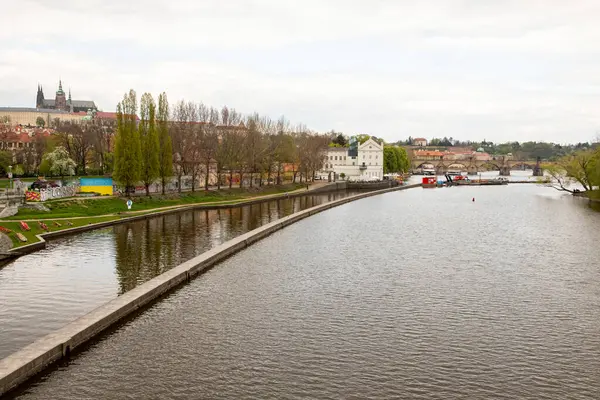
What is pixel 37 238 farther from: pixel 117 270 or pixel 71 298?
pixel 71 298

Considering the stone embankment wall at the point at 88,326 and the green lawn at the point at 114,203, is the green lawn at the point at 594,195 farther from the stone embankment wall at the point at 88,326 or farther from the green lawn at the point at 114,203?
the stone embankment wall at the point at 88,326

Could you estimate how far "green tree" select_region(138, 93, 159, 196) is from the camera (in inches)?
3167

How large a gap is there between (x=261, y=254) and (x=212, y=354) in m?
23.5

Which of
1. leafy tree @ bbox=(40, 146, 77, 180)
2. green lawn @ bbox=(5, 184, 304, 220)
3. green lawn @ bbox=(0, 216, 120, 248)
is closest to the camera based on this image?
green lawn @ bbox=(0, 216, 120, 248)

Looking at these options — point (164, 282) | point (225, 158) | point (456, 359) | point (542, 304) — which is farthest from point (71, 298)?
point (225, 158)

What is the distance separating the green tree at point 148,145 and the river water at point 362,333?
124 feet

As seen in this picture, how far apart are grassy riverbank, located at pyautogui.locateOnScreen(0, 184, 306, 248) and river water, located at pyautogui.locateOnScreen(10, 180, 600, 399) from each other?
20.4m

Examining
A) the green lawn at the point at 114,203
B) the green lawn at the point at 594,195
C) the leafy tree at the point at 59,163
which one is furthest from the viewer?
the green lawn at the point at 594,195

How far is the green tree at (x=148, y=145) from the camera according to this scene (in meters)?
80.4

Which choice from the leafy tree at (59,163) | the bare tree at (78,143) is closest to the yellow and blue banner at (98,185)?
the leafy tree at (59,163)

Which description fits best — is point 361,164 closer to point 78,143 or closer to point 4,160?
point 78,143

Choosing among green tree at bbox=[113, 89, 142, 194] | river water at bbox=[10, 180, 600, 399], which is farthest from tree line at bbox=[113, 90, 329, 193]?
river water at bbox=[10, 180, 600, 399]

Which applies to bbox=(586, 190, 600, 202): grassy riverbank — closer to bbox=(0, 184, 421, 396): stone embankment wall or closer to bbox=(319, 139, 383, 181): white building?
bbox=(319, 139, 383, 181): white building

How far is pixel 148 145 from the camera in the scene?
3201 inches
